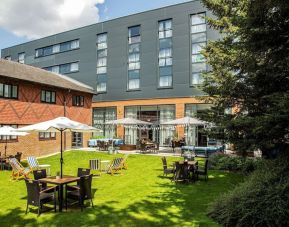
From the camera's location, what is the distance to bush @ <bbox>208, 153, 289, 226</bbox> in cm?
673

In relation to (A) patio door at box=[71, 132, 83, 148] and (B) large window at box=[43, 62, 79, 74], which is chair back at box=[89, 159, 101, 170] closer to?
(A) patio door at box=[71, 132, 83, 148]

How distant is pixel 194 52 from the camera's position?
31297 millimetres

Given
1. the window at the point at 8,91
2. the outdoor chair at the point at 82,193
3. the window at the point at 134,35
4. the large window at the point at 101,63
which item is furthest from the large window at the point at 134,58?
the outdoor chair at the point at 82,193

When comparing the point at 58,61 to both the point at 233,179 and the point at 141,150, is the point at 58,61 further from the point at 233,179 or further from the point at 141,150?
the point at 233,179

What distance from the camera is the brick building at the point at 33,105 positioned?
70.5 feet

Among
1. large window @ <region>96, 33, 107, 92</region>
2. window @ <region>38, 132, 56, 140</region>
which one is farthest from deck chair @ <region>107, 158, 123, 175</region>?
large window @ <region>96, 33, 107, 92</region>

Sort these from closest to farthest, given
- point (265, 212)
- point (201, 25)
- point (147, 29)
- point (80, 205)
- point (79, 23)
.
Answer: point (265, 212) → point (80, 205) → point (201, 25) → point (147, 29) → point (79, 23)

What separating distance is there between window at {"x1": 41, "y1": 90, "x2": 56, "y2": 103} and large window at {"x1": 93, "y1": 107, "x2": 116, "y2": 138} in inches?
431

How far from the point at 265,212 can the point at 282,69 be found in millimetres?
3869

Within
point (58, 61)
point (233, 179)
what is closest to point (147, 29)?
point (58, 61)

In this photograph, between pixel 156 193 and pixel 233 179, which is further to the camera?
pixel 233 179

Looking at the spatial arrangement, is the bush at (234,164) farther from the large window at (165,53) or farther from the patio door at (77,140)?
the large window at (165,53)

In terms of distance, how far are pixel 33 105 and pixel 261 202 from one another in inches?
818

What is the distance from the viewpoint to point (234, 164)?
16.0 meters
